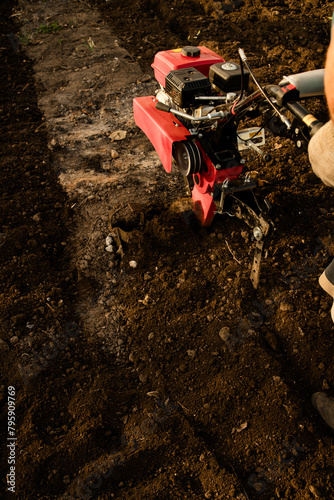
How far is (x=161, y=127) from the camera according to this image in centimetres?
266

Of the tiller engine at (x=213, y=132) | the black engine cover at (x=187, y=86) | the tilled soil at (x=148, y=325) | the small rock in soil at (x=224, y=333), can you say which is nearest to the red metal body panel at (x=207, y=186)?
the tiller engine at (x=213, y=132)

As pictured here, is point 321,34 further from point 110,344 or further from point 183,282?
point 110,344

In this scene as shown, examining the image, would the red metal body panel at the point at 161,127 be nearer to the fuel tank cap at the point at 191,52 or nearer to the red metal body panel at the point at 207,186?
the red metal body panel at the point at 207,186

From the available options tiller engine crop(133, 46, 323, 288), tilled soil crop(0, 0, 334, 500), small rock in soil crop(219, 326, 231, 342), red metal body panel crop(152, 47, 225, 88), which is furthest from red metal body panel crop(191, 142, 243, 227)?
small rock in soil crop(219, 326, 231, 342)

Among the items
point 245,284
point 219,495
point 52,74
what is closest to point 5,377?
point 219,495

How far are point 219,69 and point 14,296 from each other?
1.97 meters

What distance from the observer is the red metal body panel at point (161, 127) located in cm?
259

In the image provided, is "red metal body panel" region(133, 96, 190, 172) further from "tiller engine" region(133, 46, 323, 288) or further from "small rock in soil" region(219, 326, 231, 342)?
"small rock in soil" region(219, 326, 231, 342)

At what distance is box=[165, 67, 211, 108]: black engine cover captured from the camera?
2.49m

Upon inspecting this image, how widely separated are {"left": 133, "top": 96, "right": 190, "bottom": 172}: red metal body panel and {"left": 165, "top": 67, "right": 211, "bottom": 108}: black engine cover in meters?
0.16

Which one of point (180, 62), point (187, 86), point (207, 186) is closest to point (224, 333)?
point (207, 186)

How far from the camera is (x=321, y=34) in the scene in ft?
16.4

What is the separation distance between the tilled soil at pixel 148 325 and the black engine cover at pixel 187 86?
83 cm

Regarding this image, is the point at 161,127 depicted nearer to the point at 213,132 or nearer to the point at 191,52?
the point at 213,132
